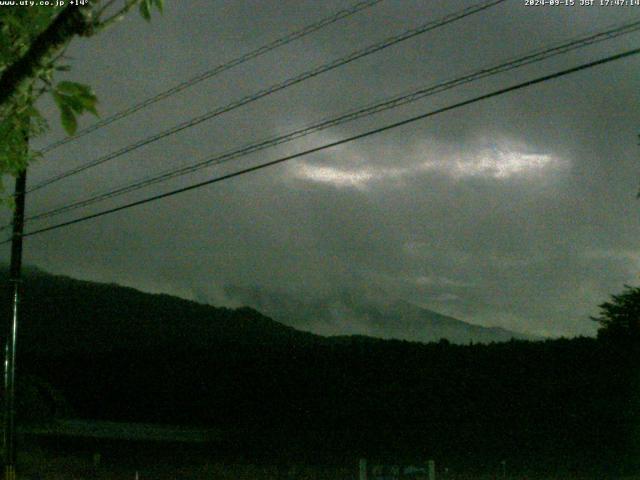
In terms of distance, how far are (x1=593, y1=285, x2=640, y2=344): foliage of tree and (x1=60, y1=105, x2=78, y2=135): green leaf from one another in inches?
1086

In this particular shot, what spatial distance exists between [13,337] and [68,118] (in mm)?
14022

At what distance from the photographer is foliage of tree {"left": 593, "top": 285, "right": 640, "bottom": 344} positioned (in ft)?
99.6

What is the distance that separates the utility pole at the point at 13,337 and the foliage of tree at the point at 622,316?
20.8 metres

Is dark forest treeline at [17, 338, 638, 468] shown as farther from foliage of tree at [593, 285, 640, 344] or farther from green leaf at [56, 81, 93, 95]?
green leaf at [56, 81, 93, 95]

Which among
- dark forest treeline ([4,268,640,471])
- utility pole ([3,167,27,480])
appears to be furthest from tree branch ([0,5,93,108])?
dark forest treeline ([4,268,640,471])

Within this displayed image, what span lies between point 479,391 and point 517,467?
16.3 feet

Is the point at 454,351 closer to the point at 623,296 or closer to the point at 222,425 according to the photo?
the point at 623,296

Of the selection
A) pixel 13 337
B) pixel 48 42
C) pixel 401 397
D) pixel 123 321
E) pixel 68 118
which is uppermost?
pixel 123 321

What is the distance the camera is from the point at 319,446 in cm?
2905

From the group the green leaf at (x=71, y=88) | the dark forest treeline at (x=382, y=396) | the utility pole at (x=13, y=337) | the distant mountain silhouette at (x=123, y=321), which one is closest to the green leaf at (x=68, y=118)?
the green leaf at (x=71, y=88)

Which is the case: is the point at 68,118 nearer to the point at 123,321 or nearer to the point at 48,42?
the point at 48,42

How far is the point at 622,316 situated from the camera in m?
31.8

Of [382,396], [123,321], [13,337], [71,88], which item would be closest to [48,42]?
[71,88]

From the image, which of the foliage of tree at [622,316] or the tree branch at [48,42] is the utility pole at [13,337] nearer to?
the tree branch at [48,42]
